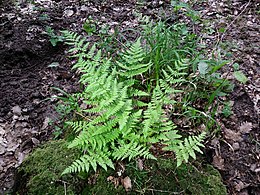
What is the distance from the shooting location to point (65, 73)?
4.11 metres

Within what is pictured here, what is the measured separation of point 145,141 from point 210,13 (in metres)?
3.07

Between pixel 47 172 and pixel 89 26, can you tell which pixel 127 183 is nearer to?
pixel 47 172

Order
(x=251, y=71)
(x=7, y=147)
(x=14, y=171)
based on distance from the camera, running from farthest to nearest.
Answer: (x=251, y=71)
(x=7, y=147)
(x=14, y=171)

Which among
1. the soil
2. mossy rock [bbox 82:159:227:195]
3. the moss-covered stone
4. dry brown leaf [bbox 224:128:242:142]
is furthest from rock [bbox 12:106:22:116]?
dry brown leaf [bbox 224:128:242:142]

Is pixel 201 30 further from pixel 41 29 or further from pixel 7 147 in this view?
pixel 7 147

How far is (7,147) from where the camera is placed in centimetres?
328

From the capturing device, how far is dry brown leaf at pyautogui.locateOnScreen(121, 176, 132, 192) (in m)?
2.53

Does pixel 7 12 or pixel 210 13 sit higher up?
pixel 210 13

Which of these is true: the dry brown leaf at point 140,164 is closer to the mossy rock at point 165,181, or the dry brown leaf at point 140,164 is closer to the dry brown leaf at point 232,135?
the mossy rock at point 165,181

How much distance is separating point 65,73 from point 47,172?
1829mm

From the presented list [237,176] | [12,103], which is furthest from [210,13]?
[12,103]

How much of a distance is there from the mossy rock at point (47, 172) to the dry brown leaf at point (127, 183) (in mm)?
458

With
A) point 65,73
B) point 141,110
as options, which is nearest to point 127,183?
point 141,110

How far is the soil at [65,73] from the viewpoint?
2.98 meters
